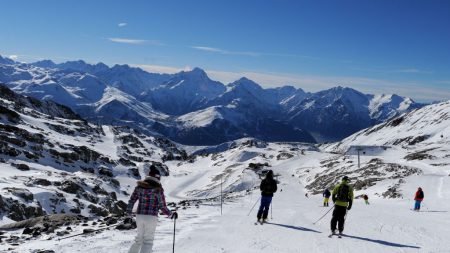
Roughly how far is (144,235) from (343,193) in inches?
389

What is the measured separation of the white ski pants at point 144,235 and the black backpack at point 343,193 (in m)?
9.57

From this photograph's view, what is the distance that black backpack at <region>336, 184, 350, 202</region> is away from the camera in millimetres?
18500

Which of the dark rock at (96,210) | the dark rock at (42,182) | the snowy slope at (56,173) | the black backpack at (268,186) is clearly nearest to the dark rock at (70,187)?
A: the snowy slope at (56,173)

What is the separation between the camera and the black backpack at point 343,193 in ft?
60.7

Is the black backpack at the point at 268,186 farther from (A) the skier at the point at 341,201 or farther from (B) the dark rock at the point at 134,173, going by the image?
(B) the dark rock at the point at 134,173

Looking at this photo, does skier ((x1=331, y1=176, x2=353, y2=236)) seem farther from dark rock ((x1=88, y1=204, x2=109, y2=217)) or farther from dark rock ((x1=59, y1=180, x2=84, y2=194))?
dark rock ((x1=59, y1=180, x2=84, y2=194))

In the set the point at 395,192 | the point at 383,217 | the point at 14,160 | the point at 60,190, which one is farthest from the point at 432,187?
the point at 14,160

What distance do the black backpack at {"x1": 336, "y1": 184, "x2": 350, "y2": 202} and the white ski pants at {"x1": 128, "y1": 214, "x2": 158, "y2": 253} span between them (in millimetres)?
9570

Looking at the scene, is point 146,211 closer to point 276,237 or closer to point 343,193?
point 276,237

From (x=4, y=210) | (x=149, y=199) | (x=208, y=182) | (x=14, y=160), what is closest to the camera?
(x=149, y=199)

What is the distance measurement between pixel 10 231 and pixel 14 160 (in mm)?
68583

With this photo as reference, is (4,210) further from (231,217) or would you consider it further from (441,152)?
(441,152)

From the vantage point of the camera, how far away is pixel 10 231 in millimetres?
20531

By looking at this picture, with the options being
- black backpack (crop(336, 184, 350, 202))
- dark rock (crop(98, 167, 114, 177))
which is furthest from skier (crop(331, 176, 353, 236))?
dark rock (crop(98, 167, 114, 177))
